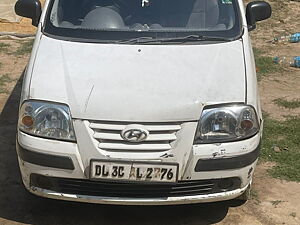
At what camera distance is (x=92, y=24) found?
4367 mm

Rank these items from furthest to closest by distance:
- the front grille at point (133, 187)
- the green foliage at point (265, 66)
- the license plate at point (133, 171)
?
1. the green foliage at point (265, 66)
2. the front grille at point (133, 187)
3. the license plate at point (133, 171)

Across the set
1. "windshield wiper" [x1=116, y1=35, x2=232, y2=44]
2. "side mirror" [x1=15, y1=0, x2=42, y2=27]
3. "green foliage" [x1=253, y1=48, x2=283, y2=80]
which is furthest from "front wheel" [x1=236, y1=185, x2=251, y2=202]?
"green foliage" [x1=253, y1=48, x2=283, y2=80]

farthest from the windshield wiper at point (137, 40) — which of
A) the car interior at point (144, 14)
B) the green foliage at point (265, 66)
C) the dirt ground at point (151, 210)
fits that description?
the green foliage at point (265, 66)

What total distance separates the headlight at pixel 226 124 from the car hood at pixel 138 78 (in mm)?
62

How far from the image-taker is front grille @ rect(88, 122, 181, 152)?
351 cm

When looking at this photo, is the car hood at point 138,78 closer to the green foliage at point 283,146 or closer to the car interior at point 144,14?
the car interior at point 144,14

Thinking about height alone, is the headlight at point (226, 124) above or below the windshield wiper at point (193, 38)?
below

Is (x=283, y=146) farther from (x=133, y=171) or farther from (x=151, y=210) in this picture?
(x=133, y=171)

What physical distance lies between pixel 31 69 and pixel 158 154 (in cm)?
110

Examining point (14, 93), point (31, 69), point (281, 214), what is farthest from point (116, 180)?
point (14, 93)

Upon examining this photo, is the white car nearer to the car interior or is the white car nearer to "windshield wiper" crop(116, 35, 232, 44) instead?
"windshield wiper" crop(116, 35, 232, 44)

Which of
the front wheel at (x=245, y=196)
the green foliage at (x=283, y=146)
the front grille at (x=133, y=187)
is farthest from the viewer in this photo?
the green foliage at (x=283, y=146)

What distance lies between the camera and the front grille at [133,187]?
3.60 metres

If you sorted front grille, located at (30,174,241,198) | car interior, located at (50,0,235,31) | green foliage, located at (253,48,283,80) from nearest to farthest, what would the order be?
front grille, located at (30,174,241,198)
car interior, located at (50,0,235,31)
green foliage, located at (253,48,283,80)
